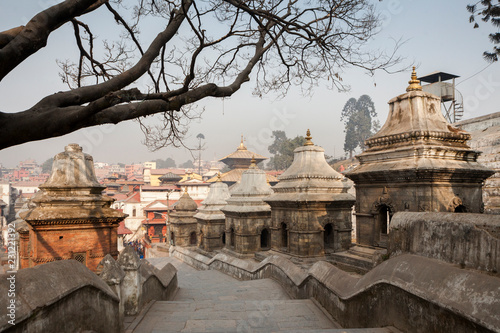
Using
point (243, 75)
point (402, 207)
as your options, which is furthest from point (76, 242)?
point (402, 207)

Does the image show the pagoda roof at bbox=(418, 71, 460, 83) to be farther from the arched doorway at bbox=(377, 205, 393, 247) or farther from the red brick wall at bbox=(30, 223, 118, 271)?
the red brick wall at bbox=(30, 223, 118, 271)

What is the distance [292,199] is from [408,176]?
597 centimetres

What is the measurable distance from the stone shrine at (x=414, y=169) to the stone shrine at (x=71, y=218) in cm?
810

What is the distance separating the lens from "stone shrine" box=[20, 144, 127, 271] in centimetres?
1075

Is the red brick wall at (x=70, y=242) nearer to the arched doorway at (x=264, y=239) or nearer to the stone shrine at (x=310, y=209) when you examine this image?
the stone shrine at (x=310, y=209)

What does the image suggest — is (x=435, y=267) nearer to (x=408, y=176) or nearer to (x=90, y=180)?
(x=408, y=176)

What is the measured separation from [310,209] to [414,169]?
597 cm

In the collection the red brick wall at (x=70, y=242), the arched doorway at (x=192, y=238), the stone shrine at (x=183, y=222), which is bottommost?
the arched doorway at (x=192, y=238)

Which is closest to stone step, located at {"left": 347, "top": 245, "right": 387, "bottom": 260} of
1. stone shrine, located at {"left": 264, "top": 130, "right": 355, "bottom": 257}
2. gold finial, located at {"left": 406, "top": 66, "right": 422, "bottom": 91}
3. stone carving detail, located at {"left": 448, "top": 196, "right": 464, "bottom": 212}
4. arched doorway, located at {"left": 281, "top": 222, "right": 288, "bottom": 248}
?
stone carving detail, located at {"left": 448, "top": 196, "right": 464, "bottom": 212}

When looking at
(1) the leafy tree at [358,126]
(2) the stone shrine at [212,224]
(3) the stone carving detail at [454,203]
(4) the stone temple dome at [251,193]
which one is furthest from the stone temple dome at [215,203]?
(1) the leafy tree at [358,126]

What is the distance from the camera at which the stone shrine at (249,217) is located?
19.3m

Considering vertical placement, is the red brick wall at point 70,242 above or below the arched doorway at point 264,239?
above

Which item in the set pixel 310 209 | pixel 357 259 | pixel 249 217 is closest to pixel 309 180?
pixel 310 209

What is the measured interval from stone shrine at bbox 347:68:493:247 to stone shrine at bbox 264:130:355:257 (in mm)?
3421
